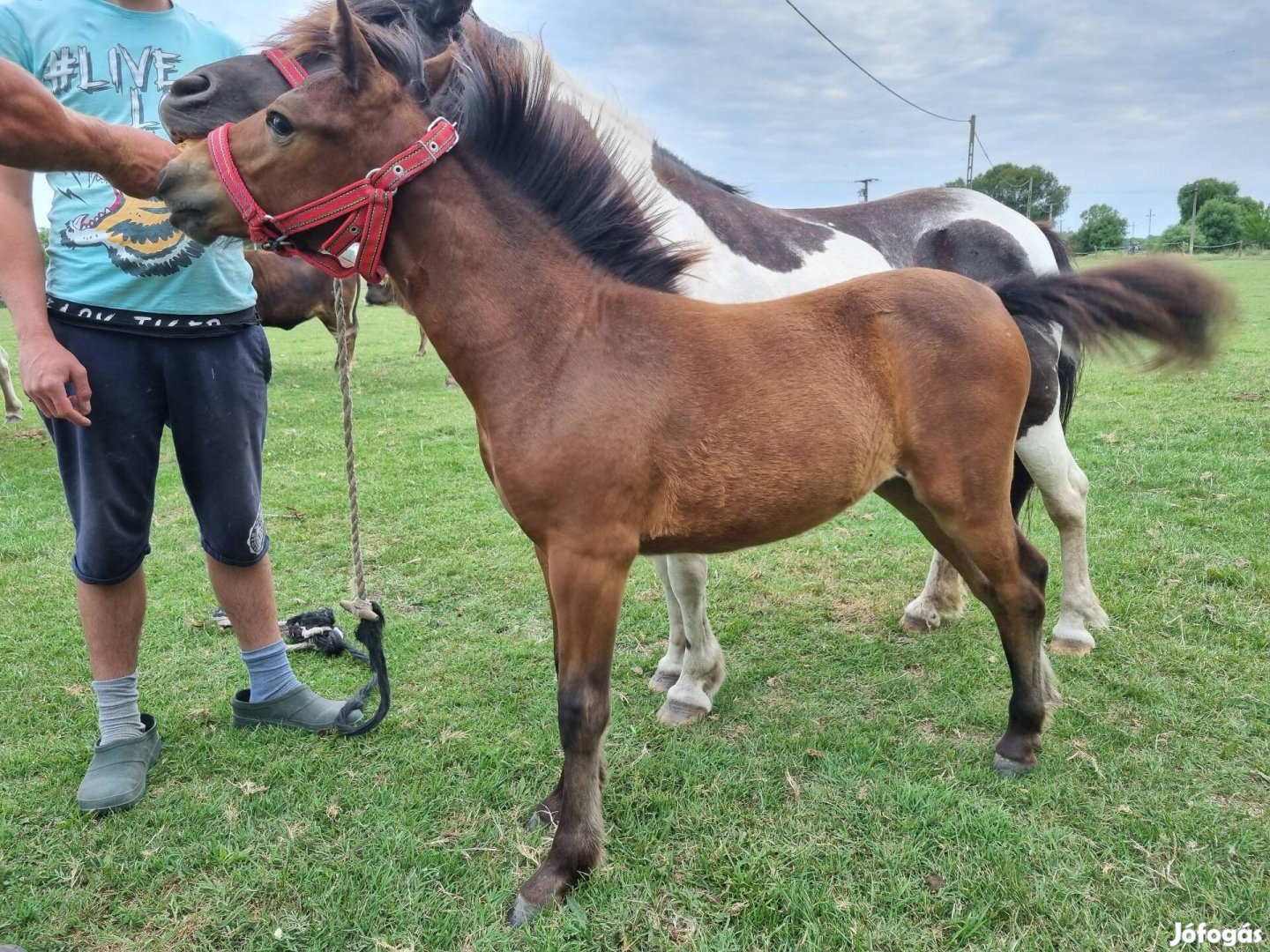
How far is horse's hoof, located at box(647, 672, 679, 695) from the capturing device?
11.1 feet

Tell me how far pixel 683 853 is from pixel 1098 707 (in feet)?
5.99

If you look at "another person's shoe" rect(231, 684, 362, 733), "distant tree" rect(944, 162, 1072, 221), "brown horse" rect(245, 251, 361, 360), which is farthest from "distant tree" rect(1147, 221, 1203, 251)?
"another person's shoe" rect(231, 684, 362, 733)

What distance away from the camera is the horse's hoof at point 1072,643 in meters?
3.50

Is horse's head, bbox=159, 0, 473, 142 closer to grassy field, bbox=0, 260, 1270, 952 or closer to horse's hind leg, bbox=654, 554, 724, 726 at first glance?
horse's hind leg, bbox=654, 554, 724, 726

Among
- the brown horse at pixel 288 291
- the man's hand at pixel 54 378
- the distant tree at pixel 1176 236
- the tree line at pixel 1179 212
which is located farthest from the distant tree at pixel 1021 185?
the man's hand at pixel 54 378

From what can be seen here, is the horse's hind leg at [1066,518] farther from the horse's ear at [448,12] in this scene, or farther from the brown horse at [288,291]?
the brown horse at [288,291]

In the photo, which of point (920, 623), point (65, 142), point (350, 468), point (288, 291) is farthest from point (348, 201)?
point (288, 291)

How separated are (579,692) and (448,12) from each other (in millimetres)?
2207

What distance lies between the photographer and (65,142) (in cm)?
200

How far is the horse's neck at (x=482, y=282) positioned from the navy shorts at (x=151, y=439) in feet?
2.89

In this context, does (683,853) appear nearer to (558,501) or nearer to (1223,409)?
(558,501)

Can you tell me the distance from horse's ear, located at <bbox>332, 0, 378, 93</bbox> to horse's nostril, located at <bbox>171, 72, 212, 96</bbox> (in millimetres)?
508

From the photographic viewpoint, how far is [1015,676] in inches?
107

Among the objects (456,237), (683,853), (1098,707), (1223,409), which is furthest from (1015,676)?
(1223,409)
